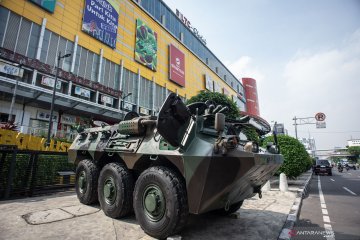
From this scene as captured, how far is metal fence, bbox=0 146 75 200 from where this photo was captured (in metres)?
5.89

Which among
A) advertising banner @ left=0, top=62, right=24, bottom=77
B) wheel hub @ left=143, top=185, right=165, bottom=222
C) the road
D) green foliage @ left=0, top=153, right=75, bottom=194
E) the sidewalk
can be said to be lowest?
the road

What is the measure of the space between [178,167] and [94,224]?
6.38ft

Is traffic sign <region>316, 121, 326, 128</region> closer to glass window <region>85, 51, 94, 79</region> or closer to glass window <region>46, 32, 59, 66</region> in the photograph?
glass window <region>85, 51, 94, 79</region>

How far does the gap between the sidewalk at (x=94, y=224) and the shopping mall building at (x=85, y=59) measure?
46.3 ft

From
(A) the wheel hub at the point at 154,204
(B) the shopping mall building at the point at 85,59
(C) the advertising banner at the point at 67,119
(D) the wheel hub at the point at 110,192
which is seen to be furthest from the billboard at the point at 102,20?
(A) the wheel hub at the point at 154,204

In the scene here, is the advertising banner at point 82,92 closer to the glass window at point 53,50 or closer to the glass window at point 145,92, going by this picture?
the glass window at point 53,50

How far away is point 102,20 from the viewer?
30.4m

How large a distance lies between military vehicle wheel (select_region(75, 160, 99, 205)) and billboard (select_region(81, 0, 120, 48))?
27.3 m

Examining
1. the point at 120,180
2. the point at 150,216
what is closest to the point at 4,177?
the point at 120,180

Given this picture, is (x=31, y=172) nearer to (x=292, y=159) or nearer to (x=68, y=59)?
(x=292, y=159)

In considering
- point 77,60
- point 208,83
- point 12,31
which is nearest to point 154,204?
point 12,31

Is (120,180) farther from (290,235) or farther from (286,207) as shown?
(286,207)

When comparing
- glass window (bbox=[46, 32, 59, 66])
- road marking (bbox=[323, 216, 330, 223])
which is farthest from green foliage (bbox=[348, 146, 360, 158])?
glass window (bbox=[46, 32, 59, 66])

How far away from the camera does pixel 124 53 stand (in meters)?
33.5
